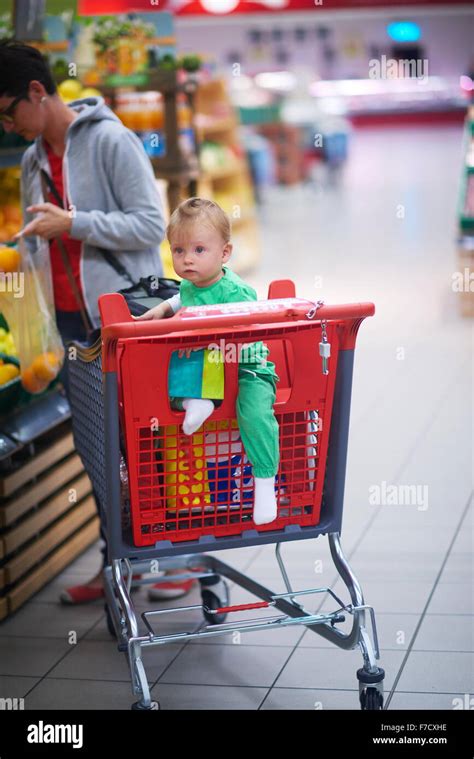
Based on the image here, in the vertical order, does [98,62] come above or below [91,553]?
above

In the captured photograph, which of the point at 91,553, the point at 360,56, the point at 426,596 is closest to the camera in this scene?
the point at 426,596

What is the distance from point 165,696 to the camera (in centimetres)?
291

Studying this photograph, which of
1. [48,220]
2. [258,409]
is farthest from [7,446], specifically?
[258,409]

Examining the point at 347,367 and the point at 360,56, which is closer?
the point at 347,367

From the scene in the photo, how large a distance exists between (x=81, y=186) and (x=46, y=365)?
59 cm

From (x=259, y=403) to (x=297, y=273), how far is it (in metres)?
7.38

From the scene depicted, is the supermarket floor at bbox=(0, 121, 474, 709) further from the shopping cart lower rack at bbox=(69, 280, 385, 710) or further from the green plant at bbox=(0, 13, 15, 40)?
the green plant at bbox=(0, 13, 15, 40)

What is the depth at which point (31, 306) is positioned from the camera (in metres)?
3.38

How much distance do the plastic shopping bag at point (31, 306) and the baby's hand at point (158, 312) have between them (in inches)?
29.6

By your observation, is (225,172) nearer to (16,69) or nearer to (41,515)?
(41,515)

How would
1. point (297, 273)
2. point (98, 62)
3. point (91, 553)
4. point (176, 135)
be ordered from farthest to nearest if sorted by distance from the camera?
point (297, 273)
point (176, 135)
point (98, 62)
point (91, 553)

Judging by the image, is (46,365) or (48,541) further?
(48,541)
